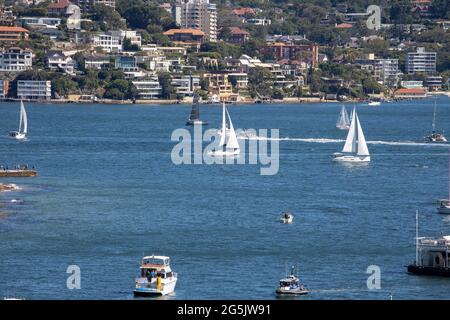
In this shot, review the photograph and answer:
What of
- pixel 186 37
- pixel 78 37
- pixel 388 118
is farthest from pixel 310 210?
pixel 186 37

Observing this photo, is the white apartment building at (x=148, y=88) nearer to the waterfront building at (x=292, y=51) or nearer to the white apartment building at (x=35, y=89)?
the white apartment building at (x=35, y=89)

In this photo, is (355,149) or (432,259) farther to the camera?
(355,149)

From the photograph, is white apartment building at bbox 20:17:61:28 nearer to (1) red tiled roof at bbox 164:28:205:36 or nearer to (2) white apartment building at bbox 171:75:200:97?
(1) red tiled roof at bbox 164:28:205:36

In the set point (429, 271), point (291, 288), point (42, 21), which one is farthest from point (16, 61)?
point (291, 288)

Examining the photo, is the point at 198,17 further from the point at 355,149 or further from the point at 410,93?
the point at 355,149

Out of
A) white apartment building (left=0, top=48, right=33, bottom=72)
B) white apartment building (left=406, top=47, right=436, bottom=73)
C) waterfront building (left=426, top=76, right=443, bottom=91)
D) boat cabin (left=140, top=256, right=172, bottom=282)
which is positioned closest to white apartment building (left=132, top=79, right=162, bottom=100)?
white apartment building (left=0, top=48, right=33, bottom=72)

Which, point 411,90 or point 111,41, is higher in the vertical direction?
point 111,41

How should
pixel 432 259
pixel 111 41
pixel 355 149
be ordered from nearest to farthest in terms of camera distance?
1. pixel 432 259
2. pixel 355 149
3. pixel 111 41
